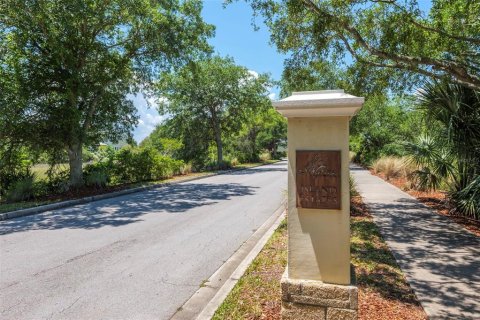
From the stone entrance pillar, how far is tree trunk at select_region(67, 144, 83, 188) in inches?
549

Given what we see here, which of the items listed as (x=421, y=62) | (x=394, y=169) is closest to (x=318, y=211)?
(x=421, y=62)

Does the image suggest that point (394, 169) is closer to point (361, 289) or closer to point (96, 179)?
point (96, 179)

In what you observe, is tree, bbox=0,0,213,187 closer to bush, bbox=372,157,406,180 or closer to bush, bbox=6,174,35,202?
→ bush, bbox=6,174,35,202

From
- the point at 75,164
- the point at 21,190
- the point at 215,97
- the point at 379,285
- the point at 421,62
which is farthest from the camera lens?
the point at 215,97

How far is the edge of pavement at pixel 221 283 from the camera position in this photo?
13.2 ft

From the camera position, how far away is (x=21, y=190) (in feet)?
42.9

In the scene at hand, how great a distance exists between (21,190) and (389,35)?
13.2 metres

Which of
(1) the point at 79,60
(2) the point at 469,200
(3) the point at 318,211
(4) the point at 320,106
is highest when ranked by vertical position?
(1) the point at 79,60

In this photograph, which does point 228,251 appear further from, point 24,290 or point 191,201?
point 191,201

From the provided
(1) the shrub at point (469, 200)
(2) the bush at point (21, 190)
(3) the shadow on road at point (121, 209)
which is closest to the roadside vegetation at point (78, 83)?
(2) the bush at point (21, 190)

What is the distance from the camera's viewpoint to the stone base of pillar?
3275 millimetres

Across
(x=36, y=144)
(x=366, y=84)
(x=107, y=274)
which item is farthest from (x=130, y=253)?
(x=36, y=144)

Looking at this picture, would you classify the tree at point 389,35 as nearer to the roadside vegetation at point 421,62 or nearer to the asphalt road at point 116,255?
the roadside vegetation at point 421,62

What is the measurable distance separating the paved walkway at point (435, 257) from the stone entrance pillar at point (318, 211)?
1.27 meters
